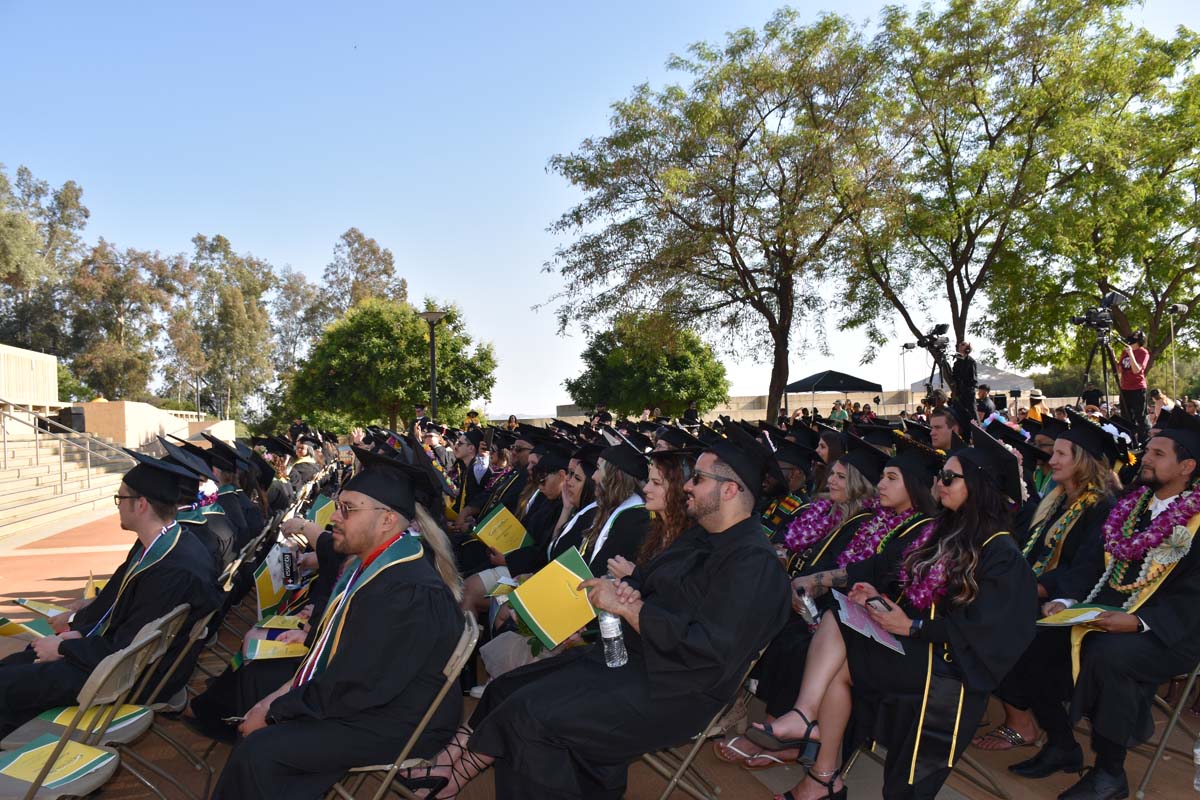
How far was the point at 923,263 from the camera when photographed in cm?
1995

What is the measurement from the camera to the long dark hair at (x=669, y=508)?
12.9 feet

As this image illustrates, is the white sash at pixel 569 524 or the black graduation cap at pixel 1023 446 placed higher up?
the black graduation cap at pixel 1023 446

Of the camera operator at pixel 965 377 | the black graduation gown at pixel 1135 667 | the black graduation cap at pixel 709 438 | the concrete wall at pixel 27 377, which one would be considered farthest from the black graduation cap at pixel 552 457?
the concrete wall at pixel 27 377

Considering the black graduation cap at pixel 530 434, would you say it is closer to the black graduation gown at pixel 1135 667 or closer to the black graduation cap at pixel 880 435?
the black graduation cap at pixel 880 435

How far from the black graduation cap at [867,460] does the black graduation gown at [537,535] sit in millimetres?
2090

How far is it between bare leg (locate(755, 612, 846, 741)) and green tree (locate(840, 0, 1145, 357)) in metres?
15.5

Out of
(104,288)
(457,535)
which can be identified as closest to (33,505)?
(457,535)

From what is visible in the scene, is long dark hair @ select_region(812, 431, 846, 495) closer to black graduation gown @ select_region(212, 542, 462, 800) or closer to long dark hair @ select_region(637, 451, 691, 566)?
long dark hair @ select_region(637, 451, 691, 566)

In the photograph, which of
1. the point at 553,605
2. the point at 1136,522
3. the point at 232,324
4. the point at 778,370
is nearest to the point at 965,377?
the point at 778,370

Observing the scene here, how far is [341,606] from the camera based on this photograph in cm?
308

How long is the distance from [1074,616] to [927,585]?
25.9 inches

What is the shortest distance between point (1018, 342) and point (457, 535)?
18416mm

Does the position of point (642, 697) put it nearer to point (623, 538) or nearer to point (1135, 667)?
point (623, 538)

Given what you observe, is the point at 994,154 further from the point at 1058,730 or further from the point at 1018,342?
the point at 1058,730
